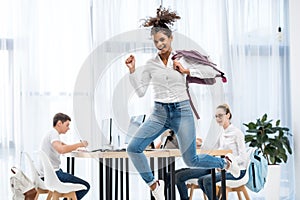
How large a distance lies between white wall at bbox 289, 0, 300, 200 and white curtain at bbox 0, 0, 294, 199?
0.51 ft

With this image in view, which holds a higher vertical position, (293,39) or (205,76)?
(293,39)

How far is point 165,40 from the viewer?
330 centimetres

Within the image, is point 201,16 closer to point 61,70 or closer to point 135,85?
point 61,70

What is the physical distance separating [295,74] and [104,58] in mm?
2061

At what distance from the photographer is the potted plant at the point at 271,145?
5.58m

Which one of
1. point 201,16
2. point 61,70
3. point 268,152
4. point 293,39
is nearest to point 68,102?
point 61,70

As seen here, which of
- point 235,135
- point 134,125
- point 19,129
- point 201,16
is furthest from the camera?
point 201,16

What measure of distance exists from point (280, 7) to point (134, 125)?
2.96 m

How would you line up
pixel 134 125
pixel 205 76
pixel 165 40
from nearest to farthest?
pixel 165 40, pixel 205 76, pixel 134 125

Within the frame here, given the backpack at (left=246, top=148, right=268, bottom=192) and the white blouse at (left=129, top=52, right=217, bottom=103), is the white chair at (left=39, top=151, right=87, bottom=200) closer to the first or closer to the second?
the white blouse at (left=129, top=52, right=217, bottom=103)

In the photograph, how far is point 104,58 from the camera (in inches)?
228

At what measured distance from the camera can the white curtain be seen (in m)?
5.55

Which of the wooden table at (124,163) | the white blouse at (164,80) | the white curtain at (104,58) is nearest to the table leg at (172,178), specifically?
the wooden table at (124,163)

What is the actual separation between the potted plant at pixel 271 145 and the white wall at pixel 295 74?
0.22m
